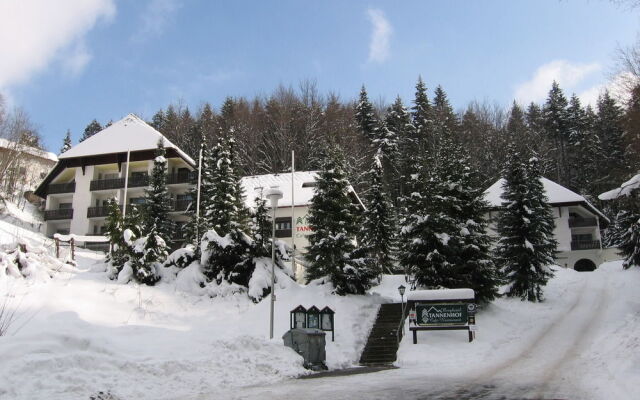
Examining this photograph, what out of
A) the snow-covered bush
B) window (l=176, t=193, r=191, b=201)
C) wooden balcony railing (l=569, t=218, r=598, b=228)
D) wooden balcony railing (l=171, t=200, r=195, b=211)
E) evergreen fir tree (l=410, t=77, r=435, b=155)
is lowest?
the snow-covered bush

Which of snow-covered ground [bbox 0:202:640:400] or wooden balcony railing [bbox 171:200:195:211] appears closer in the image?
snow-covered ground [bbox 0:202:640:400]

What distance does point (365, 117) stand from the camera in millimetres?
72250

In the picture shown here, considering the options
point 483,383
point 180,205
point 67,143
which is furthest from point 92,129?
point 483,383

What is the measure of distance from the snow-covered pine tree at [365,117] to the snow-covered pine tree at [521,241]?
38.2 meters

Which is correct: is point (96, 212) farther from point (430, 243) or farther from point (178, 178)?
point (430, 243)

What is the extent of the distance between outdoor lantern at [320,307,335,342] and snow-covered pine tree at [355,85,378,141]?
170 feet

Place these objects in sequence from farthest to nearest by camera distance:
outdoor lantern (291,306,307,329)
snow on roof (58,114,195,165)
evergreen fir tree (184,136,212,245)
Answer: snow on roof (58,114,195,165)
evergreen fir tree (184,136,212,245)
outdoor lantern (291,306,307,329)

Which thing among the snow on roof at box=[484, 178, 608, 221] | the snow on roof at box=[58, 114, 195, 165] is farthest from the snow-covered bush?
the snow on roof at box=[484, 178, 608, 221]

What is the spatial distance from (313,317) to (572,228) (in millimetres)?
46926

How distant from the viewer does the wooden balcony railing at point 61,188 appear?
52438 millimetres

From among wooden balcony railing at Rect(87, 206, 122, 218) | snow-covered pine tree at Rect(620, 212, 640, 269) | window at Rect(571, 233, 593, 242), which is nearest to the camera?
snow-covered pine tree at Rect(620, 212, 640, 269)

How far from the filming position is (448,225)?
24594 mm

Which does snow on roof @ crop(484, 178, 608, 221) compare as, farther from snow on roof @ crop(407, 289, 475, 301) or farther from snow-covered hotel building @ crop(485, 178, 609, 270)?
snow on roof @ crop(407, 289, 475, 301)

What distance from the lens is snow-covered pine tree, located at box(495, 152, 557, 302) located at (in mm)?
30188
